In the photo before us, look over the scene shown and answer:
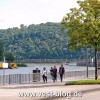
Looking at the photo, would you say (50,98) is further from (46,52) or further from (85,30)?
(46,52)

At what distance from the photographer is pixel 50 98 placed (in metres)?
22.2

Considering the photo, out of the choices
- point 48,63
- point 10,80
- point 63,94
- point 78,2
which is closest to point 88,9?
point 78,2

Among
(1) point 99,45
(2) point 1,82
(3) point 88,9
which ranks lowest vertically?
(2) point 1,82

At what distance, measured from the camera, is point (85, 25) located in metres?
36.8

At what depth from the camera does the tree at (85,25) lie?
120 feet

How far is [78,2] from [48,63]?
13870 centimetres

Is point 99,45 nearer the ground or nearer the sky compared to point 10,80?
nearer the sky

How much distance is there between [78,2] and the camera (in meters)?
38.1

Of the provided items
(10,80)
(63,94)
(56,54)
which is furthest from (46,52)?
(63,94)

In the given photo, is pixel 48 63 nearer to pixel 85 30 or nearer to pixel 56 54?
pixel 56 54

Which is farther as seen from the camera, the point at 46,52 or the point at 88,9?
the point at 46,52

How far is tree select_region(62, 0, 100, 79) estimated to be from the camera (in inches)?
1444

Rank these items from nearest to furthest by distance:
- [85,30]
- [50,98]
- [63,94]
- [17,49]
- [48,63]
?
[50,98], [63,94], [85,30], [48,63], [17,49]

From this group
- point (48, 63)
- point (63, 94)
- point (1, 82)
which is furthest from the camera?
point (48, 63)
